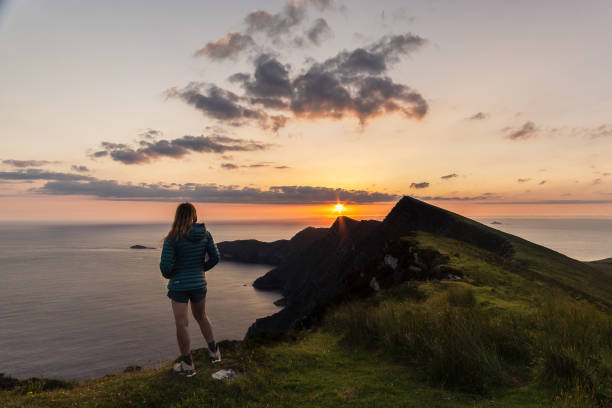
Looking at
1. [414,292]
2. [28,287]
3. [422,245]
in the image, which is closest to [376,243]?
[422,245]

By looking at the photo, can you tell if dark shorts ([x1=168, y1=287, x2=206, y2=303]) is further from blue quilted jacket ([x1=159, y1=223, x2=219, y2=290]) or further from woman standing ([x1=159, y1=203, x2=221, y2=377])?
blue quilted jacket ([x1=159, y1=223, x2=219, y2=290])

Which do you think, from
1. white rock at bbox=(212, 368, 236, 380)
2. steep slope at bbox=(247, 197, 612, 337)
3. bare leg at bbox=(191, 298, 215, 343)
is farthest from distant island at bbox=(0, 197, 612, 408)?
steep slope at bbox=(247, 197, 612, 337)

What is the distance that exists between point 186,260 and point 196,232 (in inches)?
28.2

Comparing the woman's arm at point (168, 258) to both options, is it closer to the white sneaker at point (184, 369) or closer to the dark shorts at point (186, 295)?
the dark shorts at point (186, 295)

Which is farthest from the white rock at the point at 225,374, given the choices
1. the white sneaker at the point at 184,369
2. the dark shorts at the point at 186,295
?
the dark shorts at the point at 186,295

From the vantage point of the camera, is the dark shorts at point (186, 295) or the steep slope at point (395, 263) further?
the steep slope at point (395, 263)

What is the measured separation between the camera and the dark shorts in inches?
277

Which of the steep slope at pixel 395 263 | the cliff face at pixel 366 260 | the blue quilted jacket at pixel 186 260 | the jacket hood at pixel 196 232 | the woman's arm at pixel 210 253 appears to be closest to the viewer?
the blue quilted jacket at pixel 186 260

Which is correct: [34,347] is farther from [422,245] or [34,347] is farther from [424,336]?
[424,336]

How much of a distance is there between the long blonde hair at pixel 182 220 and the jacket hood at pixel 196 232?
10 centimetres

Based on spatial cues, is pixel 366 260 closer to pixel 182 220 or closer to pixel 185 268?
pixel 185 268

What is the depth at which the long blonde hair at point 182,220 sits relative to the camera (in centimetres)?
705

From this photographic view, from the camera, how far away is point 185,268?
7.10 metres

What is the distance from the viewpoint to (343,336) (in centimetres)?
1223
